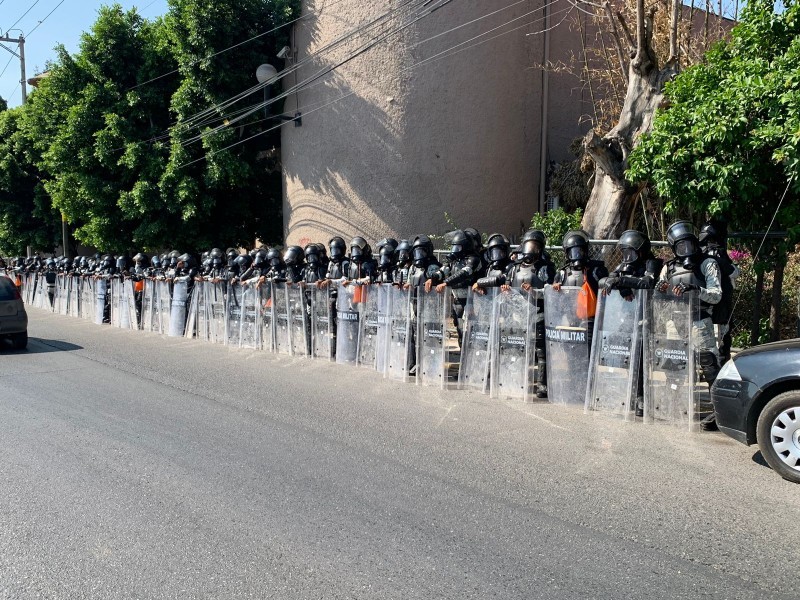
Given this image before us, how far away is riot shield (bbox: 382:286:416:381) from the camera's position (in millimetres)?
8844

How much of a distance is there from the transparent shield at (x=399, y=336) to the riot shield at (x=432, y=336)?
246mm

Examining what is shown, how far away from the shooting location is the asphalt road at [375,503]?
3473mm

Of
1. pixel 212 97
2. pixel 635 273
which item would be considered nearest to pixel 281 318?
pixel 635 273

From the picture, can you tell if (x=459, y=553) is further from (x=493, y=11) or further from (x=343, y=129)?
(x=493, y=11)

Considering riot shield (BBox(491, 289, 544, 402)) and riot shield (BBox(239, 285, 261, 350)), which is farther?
riot shield (BBox(239, 285, 261, 350))

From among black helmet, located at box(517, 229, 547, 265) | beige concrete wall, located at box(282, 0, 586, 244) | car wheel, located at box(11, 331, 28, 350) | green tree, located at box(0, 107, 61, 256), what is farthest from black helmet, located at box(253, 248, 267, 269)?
green tree, located at box(0, 107, 61, 256)

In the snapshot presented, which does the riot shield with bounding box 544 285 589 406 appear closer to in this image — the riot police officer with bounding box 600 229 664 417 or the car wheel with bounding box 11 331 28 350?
the riot police officer with bounding box 600 229 664 417

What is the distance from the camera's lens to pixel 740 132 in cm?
703

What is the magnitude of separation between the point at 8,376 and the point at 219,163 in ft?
32.4

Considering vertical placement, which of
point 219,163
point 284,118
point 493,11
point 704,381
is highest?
point 493,11

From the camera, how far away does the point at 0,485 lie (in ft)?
15.9

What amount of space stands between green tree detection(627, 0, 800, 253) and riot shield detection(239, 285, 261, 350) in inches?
262

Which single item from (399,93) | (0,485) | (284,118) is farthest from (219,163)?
(0,485)

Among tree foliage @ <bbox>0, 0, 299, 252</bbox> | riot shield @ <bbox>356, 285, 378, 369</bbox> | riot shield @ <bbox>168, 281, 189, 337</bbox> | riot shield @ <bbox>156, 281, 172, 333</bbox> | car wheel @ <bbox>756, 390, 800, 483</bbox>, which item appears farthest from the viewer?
tree foliage @ <bbox>0, 0, 299, 252</bbox>
